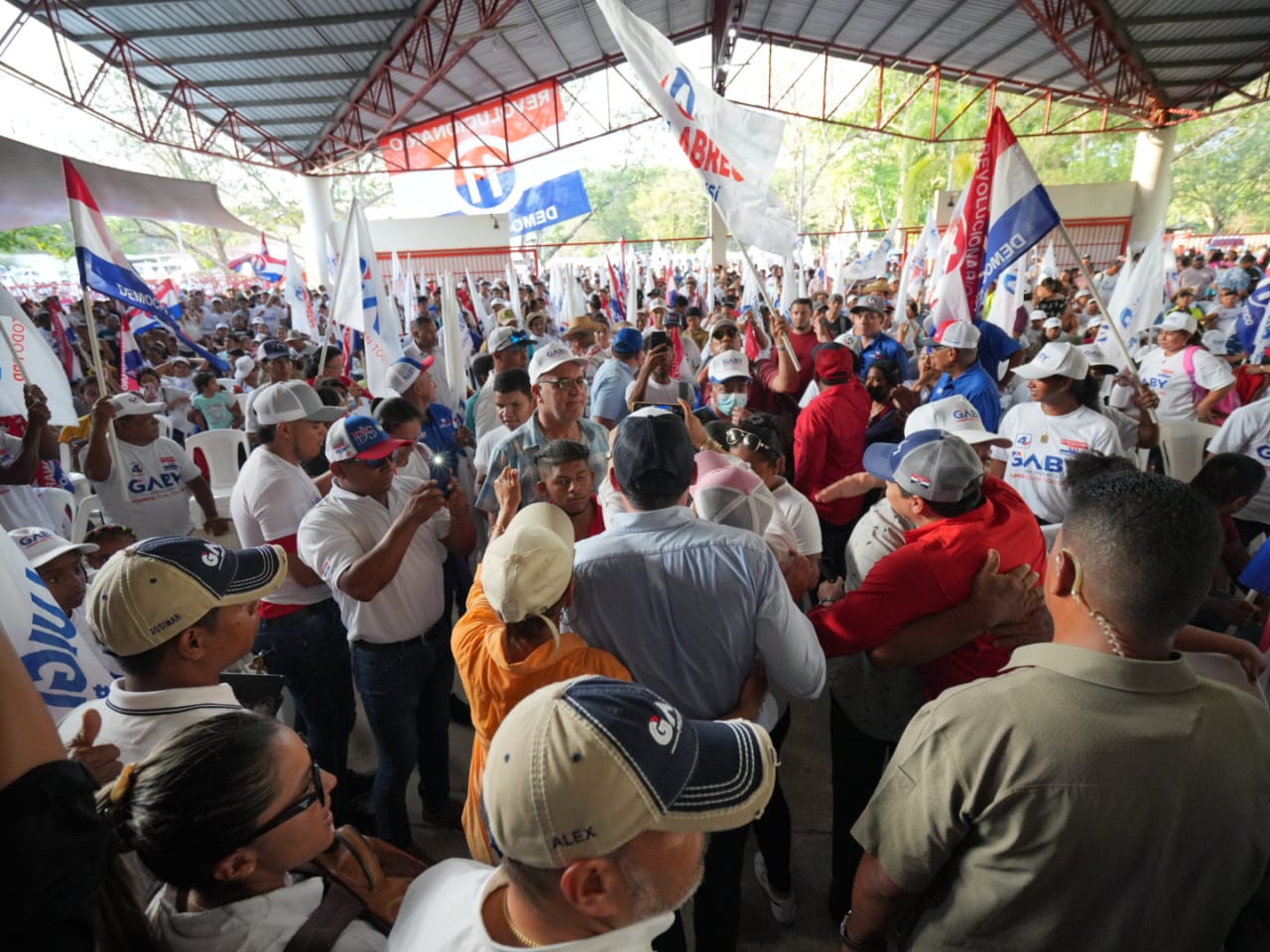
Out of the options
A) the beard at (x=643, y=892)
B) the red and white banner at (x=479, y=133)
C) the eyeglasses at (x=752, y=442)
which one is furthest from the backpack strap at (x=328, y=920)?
the red and white banner at (x=479, y=133)

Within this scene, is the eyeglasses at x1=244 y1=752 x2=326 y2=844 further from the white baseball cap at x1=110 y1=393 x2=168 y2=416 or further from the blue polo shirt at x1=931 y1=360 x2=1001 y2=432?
the blue polo shirt at x1=931 y1=360 x2=1001 y2=432

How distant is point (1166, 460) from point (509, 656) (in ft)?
16.0

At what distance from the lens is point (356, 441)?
2438 mm

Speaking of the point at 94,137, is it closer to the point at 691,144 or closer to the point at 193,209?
the point at 193,209

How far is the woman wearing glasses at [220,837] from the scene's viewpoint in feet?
3.40

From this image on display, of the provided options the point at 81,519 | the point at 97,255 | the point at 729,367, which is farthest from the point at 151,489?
the point at 729,367

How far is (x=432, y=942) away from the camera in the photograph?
0.95 meters

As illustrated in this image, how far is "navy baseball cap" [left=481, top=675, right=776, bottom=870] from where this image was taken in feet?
2.81

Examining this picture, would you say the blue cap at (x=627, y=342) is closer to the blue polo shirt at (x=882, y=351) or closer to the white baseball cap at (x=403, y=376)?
the white baseball cap at (x=403, y=376)

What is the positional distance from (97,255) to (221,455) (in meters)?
2.10

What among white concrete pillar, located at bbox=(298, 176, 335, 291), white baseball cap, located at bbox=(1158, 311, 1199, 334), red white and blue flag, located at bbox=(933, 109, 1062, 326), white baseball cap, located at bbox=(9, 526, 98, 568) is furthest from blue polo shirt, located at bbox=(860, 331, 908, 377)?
white concrete pillar, located at bbox=(298, 176, 335, 291)

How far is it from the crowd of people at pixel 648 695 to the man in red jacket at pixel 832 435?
0.19 feet

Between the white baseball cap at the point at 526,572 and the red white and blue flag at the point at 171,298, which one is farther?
the red white and blue flag at the point at 171,298

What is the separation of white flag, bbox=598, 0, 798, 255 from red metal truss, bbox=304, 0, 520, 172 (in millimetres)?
11517
